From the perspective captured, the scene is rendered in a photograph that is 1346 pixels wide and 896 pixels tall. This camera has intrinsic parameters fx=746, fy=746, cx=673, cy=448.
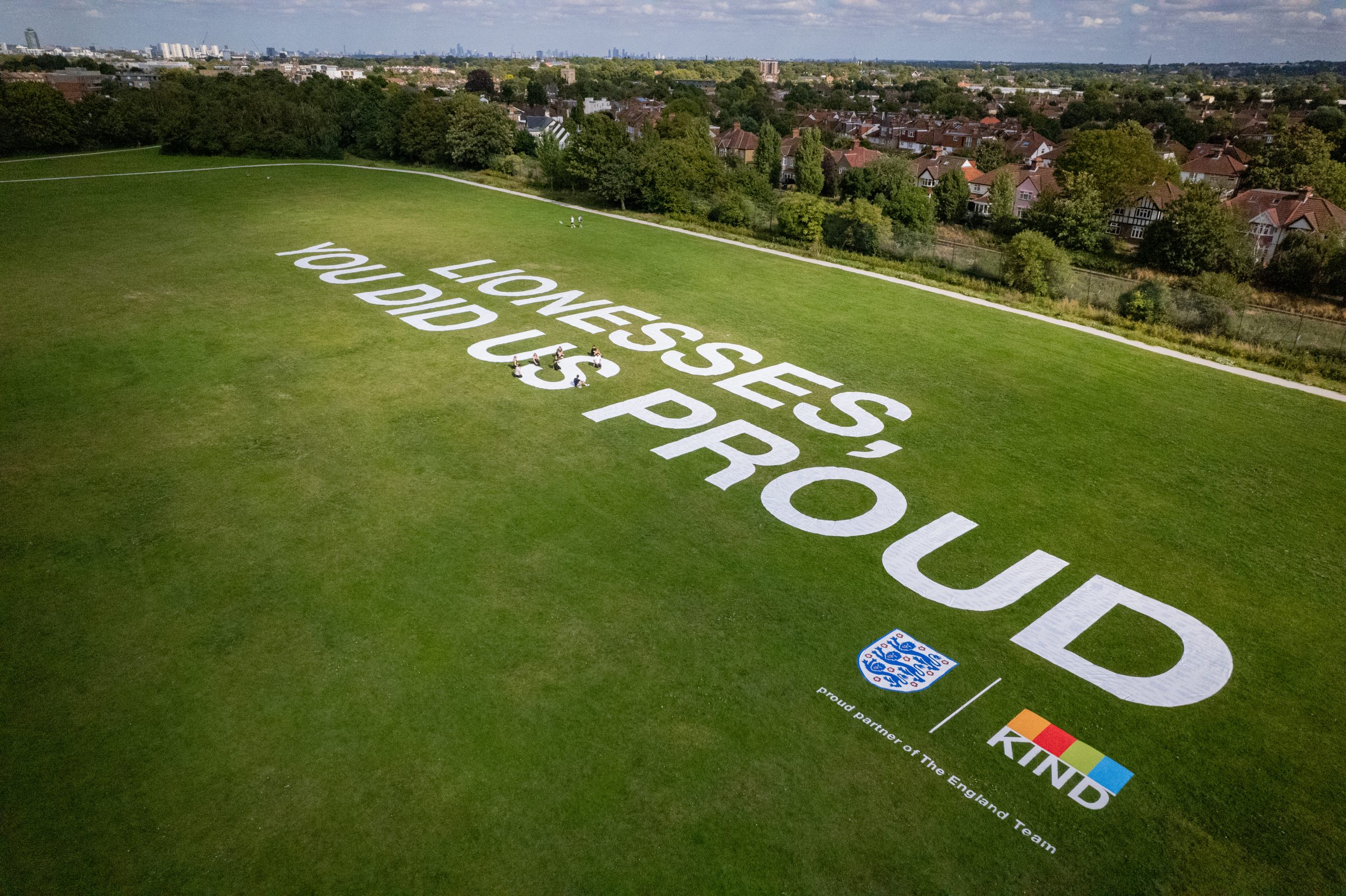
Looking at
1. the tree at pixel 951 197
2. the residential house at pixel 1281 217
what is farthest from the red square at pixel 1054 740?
the tree at pixel 951 197

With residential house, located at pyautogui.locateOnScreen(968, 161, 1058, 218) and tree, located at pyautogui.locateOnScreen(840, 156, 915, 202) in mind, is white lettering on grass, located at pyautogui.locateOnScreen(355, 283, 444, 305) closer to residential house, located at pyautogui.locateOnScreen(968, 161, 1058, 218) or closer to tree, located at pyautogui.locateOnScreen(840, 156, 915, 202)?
tree, located at pyautogui.locateOnScreen(840, 156, 915, 202)

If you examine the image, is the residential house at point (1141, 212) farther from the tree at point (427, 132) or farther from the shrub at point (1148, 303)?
the tree at point (427, 132)

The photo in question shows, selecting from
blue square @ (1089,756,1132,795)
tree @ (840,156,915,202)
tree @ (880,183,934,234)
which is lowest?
blue square @ (1089,756,1132,795)

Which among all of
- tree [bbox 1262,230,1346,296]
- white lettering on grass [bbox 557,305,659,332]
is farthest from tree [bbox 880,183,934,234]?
white lettering on grass [bbox 557,305,659,332]

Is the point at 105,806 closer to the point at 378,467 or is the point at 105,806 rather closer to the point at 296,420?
the point at 378,467

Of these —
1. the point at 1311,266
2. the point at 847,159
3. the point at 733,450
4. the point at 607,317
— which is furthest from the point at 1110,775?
the point at 847,159

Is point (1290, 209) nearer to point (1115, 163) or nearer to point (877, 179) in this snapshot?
point (1115, 163)
